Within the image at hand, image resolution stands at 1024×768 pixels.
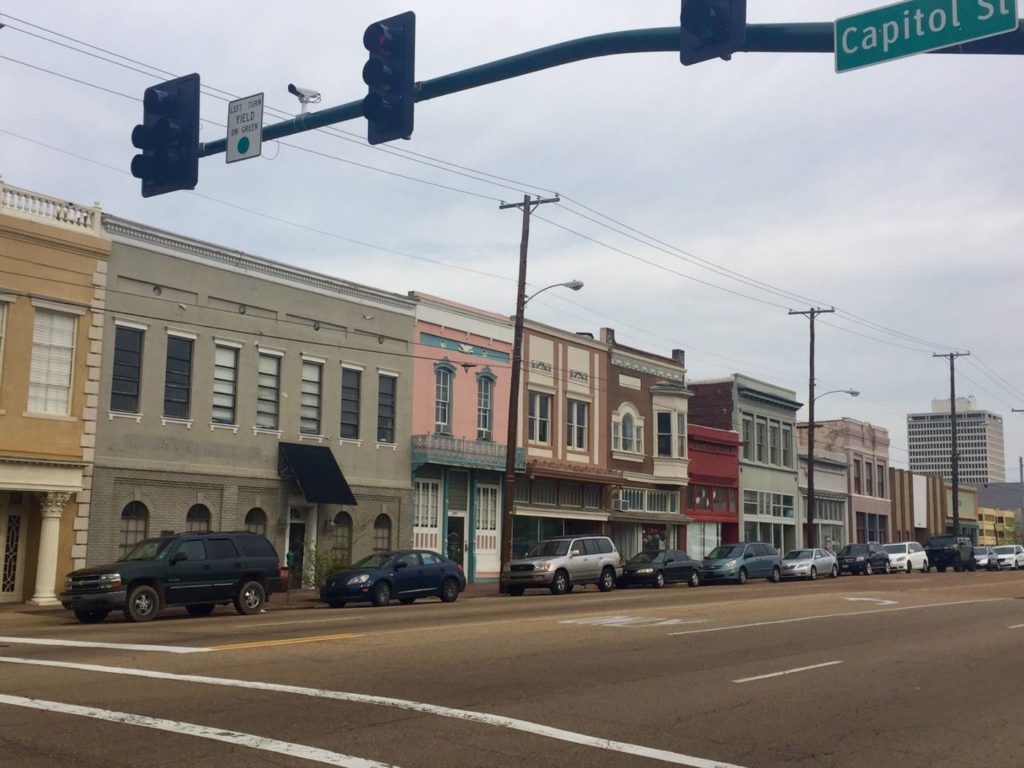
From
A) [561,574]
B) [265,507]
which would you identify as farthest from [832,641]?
[265,507]

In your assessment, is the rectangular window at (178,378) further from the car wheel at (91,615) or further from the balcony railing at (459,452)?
the balcony railing at (459,452)

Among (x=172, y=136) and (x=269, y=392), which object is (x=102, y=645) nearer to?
(x=172, y=136)

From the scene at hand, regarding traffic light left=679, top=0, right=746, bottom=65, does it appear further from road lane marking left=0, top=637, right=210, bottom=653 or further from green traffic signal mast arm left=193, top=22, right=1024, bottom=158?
road lane marking left=0, top=637, right=210, bottom=653

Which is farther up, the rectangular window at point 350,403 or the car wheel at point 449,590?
the rectangular window at point 350,403

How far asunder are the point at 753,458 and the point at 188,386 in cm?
3583

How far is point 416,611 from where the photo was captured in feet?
77.5

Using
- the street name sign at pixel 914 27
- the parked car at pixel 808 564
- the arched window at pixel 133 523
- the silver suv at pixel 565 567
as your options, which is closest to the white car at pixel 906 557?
the parked car at pixel 808 564

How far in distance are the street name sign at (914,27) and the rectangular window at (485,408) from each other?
1246 inches

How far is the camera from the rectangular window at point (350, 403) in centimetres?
3503

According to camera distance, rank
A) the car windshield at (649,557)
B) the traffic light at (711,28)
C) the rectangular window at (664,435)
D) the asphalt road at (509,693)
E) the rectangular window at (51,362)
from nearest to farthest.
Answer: the traffic light at (711,28) → the asphalt road at (509,693) → the rectangular window at (51,362) → the car windshield at (649,557) → the rectangular window at (664,435)

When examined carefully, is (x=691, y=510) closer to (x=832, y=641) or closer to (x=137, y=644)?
(x=832, y=641)

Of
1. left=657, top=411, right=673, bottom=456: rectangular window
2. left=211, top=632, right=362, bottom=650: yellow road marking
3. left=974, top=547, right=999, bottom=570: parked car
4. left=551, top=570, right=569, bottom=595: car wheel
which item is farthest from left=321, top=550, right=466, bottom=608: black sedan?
left=974, top=547, right=999, bottom=570: parked car

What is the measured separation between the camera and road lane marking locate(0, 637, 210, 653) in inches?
580

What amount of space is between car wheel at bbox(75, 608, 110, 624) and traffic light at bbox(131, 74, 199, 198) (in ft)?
41.3
